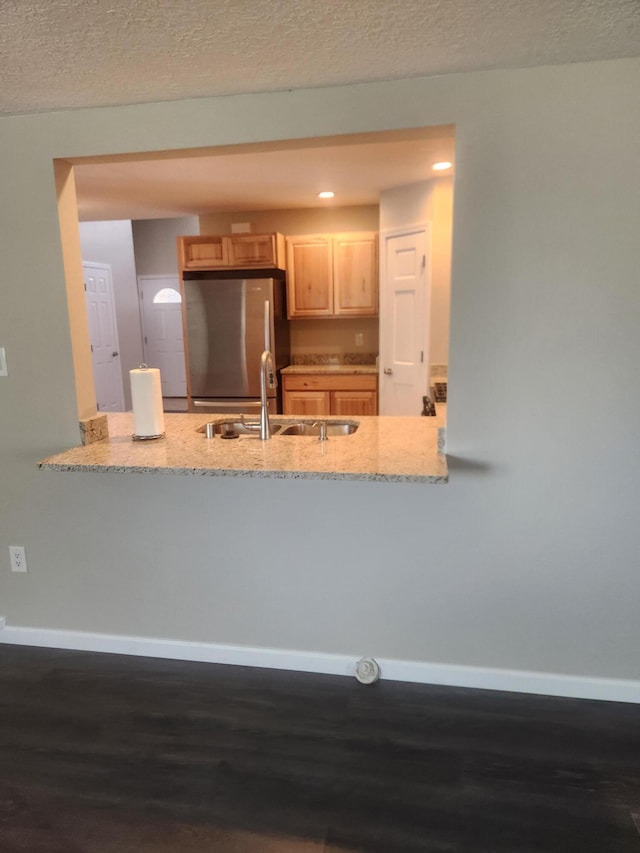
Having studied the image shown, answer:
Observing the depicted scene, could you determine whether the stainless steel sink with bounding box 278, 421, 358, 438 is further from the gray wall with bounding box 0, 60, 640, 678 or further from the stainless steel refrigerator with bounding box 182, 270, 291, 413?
the stainless steel refrigerator with bounding box 182, 270, 291, 413

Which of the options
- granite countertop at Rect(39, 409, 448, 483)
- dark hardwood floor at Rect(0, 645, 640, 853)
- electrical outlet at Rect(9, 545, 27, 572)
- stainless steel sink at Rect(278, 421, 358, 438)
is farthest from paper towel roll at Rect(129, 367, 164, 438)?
dark hardwood floor at Rect(0, 645, 640, 853)

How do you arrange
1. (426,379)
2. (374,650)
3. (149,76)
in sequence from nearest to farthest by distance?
(149,76)
(374,650)
(426,379)

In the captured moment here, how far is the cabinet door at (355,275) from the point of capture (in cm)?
473

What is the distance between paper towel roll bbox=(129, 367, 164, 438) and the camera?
226 cm

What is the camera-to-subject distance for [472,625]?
6.68ft

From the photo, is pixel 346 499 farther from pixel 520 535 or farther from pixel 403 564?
pixel 520 535

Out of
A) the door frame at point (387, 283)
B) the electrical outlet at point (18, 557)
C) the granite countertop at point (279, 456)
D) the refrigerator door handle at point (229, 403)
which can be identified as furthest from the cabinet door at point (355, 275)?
the electrical outlet at point (18, 557)

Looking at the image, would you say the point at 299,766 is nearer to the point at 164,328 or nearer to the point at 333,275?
the point at 333,275

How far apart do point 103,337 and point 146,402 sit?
5.18m

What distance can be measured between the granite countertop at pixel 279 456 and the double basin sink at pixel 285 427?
160mm

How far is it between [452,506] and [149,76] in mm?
1718

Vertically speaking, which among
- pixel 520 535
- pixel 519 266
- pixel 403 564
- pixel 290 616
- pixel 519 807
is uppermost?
pixel 519 266

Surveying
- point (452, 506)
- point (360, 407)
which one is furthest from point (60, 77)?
point (360, 407)

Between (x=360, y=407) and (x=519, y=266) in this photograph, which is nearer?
(x=519, y=266)
